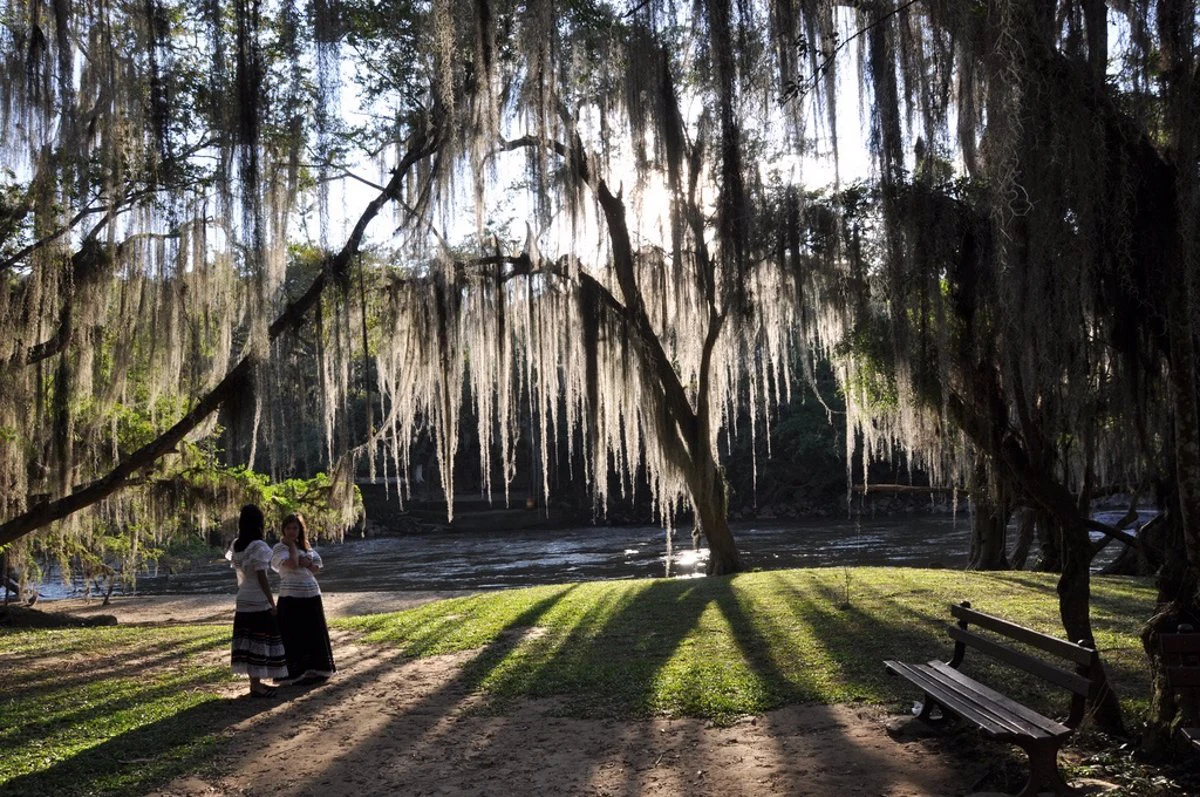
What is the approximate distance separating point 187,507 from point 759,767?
33.9 feet

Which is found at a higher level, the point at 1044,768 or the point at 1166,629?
the point at 1166,629

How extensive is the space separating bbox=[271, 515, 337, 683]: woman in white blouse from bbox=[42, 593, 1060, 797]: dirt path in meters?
0.56

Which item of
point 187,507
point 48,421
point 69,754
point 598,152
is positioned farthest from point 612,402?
point 69,754

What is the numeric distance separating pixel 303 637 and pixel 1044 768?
17.4ft

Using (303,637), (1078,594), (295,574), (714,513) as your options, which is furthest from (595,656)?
(714,513)

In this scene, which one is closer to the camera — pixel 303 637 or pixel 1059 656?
pixel 1059 656

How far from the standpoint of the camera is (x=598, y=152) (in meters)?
12.1

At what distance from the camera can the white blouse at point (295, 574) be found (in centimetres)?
705

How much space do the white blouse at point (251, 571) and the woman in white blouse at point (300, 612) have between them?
29 cm

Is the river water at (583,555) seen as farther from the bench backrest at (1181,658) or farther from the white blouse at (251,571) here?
the bench backrest at (1181,658)

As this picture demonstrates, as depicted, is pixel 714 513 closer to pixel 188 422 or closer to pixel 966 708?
pixel 188 422

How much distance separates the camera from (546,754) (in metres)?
5.13

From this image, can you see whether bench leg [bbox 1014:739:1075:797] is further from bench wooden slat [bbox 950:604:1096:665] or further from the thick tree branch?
the thick tree branch

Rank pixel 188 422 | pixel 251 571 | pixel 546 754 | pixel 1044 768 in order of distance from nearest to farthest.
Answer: pixel 1044 768, pixel 546 754, pixel 251 571, pixel 188 422
